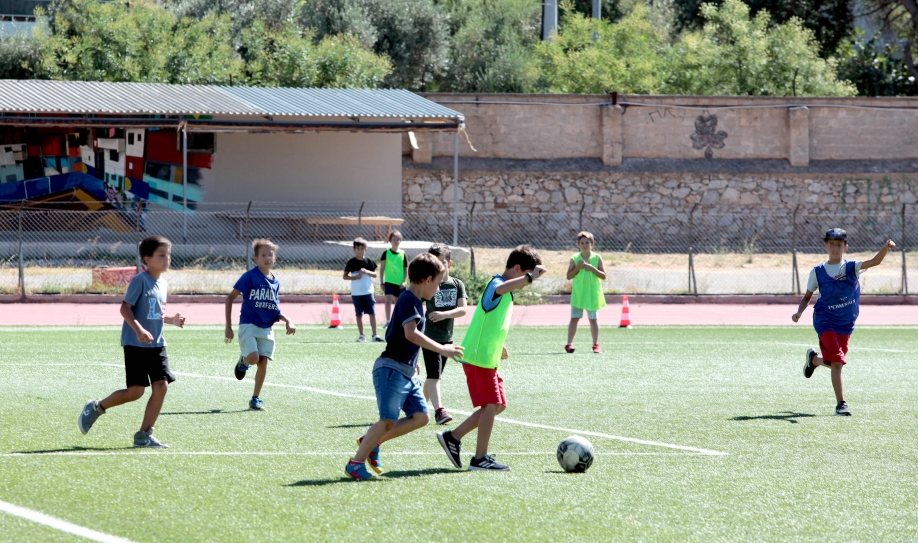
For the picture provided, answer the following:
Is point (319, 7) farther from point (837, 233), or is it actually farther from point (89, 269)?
point (837, 233)

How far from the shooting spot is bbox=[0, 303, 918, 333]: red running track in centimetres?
2027

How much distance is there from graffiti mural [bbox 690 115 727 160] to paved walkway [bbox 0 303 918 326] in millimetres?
12154

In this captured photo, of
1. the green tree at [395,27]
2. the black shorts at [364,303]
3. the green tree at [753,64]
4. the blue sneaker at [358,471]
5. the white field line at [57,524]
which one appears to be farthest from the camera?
the green tree at [395,27]

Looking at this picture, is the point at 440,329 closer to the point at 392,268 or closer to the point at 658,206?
the point at 392,268

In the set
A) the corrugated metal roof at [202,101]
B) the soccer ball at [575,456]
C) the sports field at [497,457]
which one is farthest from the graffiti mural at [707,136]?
the soccer ball at [575,456]

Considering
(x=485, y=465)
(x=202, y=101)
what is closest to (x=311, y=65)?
(x=202, y=101)

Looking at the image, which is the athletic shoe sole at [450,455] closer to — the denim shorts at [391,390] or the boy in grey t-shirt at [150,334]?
the denim shorts at [391,390]

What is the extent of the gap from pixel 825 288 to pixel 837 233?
58cm

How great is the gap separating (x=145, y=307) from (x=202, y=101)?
22752 millimetres

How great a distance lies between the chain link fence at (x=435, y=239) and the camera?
24941 millimetres

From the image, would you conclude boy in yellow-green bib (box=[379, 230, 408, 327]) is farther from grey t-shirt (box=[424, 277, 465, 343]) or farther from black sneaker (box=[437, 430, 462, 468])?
black sneaker (box=[437, 430, 462, 468])

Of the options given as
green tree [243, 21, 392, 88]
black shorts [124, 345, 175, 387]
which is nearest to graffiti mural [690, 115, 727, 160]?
green tree [243, 21, 392, 88]

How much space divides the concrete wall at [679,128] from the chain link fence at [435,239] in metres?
2.02

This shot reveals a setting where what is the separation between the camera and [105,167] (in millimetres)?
31000
